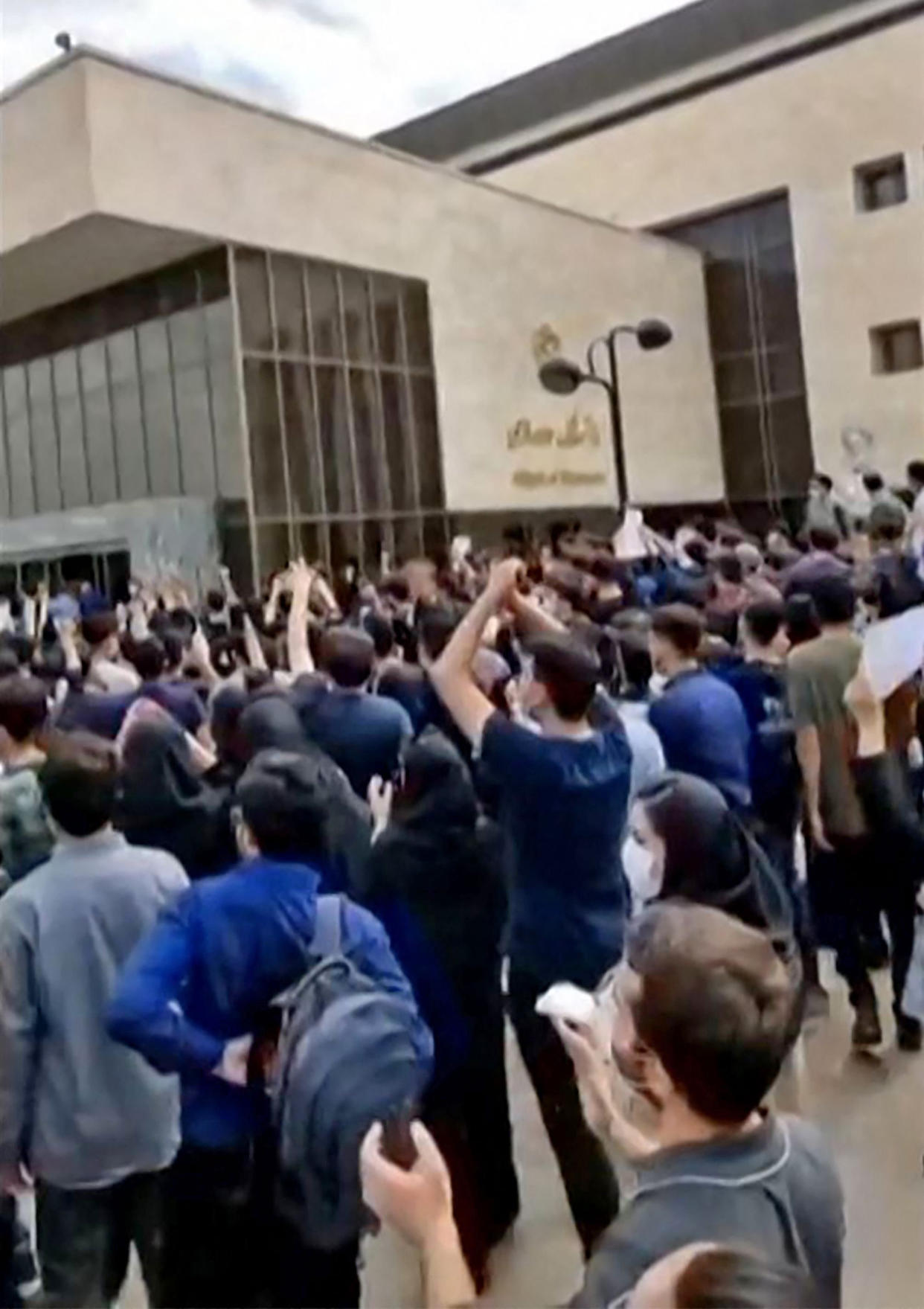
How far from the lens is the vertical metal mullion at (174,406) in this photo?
21234 millimetres

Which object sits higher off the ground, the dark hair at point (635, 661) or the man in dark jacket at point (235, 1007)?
the dark hair at point (635, 661)

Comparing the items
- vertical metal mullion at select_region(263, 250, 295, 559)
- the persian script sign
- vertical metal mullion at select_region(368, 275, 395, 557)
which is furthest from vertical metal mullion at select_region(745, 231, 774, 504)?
vertical metal mullion at select_region(263, 250, 295, 559)

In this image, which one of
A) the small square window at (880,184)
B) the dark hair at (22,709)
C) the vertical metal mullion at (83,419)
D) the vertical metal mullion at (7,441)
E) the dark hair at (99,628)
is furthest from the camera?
the small square window at (880,184)

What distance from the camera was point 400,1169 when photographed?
5.37 ft

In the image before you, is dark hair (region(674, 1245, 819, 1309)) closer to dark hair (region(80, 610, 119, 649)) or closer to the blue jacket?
the blue jacket

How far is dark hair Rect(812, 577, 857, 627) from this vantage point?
203 inches

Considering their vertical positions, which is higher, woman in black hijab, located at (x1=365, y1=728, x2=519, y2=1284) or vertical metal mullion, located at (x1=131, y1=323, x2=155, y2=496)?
vertical metal mullion, located at (x1=131, y1=323, x2=155, y2=496)

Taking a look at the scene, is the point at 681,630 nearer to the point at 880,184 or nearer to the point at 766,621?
the point at 766,621

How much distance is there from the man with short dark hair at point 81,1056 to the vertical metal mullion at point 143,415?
19.2 metres

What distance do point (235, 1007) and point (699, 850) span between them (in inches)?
44.9

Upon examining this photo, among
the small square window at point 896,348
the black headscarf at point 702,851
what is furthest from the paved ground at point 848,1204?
the small square window at point 896,348

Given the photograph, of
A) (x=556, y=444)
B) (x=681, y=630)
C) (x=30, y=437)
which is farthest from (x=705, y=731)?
(x=30, y=437)

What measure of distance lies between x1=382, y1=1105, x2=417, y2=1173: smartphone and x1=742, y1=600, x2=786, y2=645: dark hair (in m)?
3.78

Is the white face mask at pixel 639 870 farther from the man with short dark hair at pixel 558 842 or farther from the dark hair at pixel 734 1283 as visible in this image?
the dark hair at pixel 734 1283
